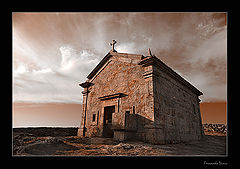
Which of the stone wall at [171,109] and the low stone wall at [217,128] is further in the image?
the low stone wall at [217,128]

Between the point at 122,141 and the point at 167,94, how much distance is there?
366cm

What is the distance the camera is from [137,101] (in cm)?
753

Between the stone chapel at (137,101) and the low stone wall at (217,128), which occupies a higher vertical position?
the stone chapel at (137,101)

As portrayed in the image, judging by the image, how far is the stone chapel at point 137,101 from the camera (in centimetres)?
662

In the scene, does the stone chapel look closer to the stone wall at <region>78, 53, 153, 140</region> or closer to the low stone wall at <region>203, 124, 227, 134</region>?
the stone wall at <region>78, 53, 153, 140</region>

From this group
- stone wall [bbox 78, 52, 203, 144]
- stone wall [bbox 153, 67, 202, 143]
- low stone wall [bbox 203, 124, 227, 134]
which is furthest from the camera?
low stone wall [bbox 203, 124, 227, 134]

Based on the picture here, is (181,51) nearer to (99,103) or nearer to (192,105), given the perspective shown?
(99,103)

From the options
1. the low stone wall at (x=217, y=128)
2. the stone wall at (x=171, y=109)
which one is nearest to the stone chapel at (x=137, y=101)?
the stone wall at (x=171, y=109)

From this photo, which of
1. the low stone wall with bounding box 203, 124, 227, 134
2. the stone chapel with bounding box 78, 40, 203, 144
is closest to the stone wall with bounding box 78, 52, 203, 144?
the stone chapel with bounding box 78, 40, 203, 144

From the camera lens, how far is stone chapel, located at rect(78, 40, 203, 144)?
261 inches

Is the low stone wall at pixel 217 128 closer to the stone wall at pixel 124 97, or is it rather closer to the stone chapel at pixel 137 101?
the stone chapel at pixel 137 101

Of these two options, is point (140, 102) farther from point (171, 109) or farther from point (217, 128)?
point (217, 128)

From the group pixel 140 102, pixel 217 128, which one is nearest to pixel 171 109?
pixel 140 102

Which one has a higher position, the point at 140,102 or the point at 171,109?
the point at 140,102
